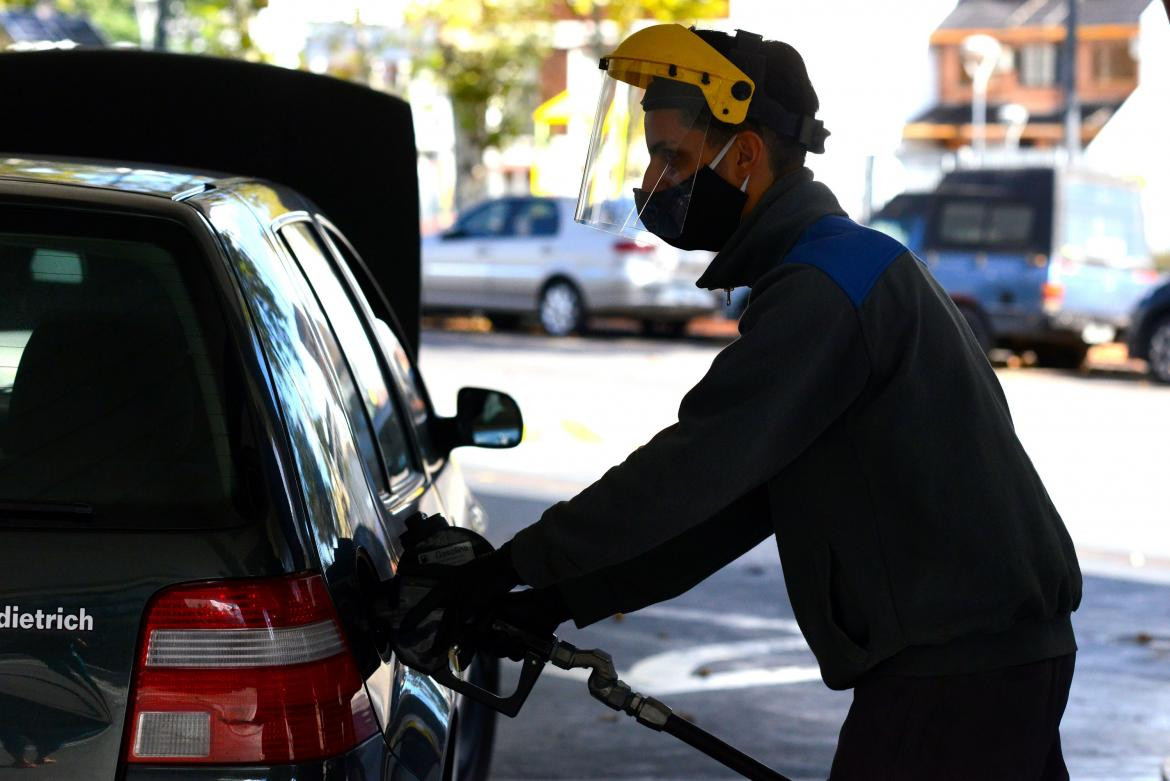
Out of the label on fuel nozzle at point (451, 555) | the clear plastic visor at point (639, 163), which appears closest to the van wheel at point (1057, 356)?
the clear plastic visor at point (639, 163)

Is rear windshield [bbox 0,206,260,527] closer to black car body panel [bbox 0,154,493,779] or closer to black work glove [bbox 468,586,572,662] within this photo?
black car body panel [bbox 0,154,493,779]

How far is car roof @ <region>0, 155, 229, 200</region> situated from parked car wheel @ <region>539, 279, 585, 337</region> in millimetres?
19563

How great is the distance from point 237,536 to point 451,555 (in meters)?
0.44

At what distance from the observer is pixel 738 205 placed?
9.08ft

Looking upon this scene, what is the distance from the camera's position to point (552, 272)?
22.8m

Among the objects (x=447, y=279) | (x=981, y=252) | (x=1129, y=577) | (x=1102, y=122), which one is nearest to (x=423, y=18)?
(x=447, y=279)

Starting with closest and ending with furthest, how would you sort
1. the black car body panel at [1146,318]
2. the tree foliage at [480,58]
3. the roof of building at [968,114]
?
the black car body panel at [1146,318] → the tree foliage at [480,58] → the roof of building at [968,114]

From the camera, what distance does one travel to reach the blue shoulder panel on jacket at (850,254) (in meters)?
2.42

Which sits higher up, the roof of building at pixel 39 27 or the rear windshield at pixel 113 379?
the rear windshield at pixel 113 379

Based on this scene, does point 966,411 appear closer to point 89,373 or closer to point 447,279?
point 89,373

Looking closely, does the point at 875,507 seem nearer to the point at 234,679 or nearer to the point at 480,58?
the point at 234,679

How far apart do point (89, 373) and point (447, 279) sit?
2163 centimetres

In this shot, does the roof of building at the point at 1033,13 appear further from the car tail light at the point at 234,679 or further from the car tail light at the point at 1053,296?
the car tail light at the point at 234,679

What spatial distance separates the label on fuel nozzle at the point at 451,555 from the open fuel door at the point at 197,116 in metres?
2.44
